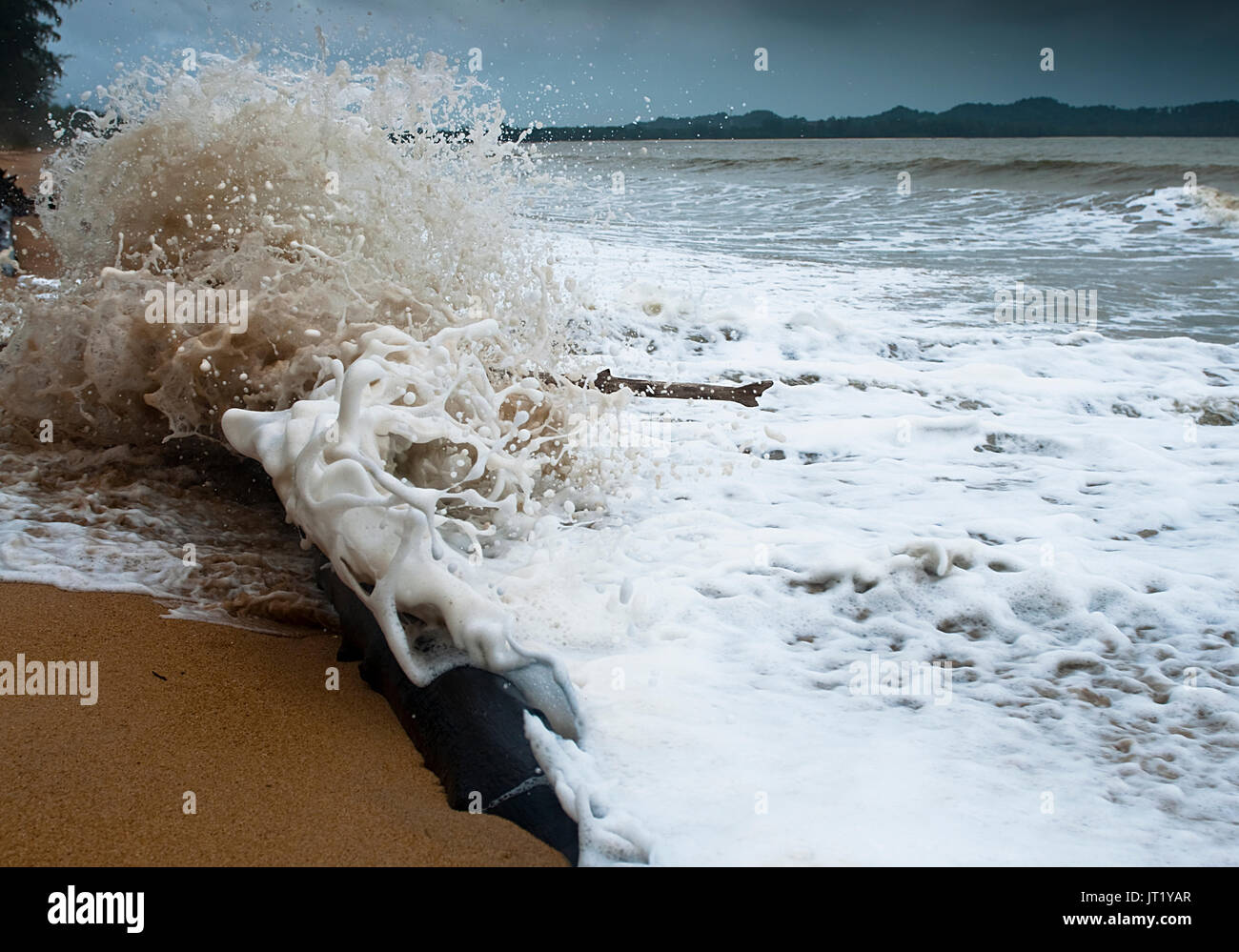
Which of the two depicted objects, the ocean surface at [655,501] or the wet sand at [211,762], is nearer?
the wet sand at [211,762]

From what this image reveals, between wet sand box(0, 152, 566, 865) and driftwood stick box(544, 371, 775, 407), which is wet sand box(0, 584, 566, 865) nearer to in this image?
wet sand box(0, 152, 566, 865)

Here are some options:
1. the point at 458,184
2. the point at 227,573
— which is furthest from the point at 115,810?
the point at 458,184

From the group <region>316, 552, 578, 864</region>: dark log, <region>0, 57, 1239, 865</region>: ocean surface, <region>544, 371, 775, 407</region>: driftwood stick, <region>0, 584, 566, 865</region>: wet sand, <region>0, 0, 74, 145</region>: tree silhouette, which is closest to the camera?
<region>0, 584, 566, 865</region>: wet sand

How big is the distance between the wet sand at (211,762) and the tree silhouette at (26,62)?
18978mm

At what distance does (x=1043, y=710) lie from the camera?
2439 millimetres

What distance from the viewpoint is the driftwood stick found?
5160 mm

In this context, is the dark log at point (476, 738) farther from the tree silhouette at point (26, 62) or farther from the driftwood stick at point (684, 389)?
the tree silhouette at point (26, 62)

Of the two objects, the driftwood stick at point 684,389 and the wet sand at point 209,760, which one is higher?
the driftwood stick at point 684,389

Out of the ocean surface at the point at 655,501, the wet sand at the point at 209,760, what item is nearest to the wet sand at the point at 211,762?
the wet sand at the point at 209,760

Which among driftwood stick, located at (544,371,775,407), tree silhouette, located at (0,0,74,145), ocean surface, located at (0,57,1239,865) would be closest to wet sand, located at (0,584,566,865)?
ocean surface, located at (0,57,1239,865)

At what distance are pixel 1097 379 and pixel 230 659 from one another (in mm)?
4815

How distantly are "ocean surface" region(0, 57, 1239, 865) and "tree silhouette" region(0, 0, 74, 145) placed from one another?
571 inches

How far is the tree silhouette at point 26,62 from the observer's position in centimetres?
1786

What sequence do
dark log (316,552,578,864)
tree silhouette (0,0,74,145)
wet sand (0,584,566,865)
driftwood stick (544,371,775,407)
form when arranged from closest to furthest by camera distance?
wet sand (0,584,566,865), dark log (316,552,578,864), driftwood stick (544,371,775,407), tree silhouette (0,0,74,145)
